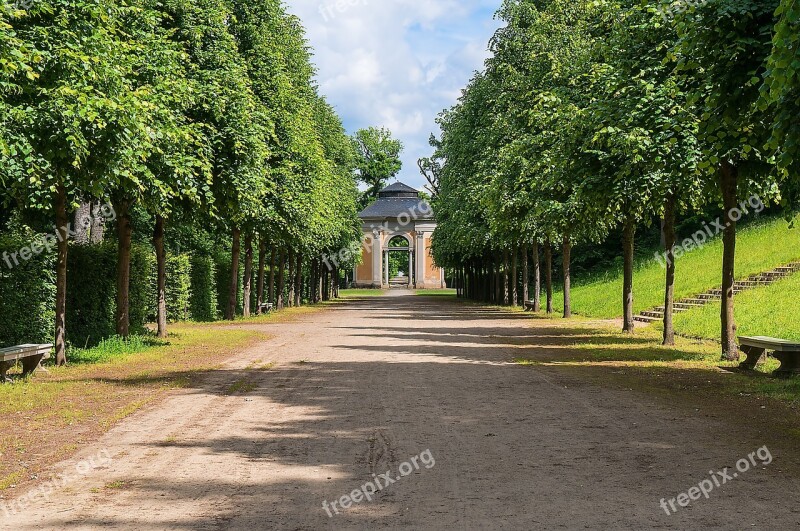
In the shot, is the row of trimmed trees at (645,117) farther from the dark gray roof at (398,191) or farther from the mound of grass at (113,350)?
the dark gray roof at (398,191)

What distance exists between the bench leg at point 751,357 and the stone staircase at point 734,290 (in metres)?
12.7

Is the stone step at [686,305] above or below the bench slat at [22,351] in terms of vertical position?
above

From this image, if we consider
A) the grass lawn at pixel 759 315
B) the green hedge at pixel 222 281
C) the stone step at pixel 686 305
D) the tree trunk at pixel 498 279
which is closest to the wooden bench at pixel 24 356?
the grass lawn at pixel 759 315

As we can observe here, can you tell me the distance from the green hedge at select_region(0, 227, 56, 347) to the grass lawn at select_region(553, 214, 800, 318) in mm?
20049

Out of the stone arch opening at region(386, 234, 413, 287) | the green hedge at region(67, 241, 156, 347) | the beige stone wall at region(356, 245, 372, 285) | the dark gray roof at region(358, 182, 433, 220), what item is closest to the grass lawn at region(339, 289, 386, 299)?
the beige stone wall at region(356, 245, 372, 285)

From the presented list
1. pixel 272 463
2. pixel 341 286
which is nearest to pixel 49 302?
pixel 272 463

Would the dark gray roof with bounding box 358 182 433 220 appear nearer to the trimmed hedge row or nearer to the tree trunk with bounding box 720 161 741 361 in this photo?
the trimmed hedge row

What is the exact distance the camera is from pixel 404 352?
61.3 ft

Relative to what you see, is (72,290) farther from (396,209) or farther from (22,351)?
(396,209)

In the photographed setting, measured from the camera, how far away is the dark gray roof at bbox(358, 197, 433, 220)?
336 feet

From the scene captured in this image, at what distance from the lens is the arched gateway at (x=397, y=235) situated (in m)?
103

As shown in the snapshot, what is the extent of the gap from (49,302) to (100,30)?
6.39 metres

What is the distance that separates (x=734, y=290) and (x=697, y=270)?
6445mm

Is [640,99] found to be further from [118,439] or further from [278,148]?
[278,148]
